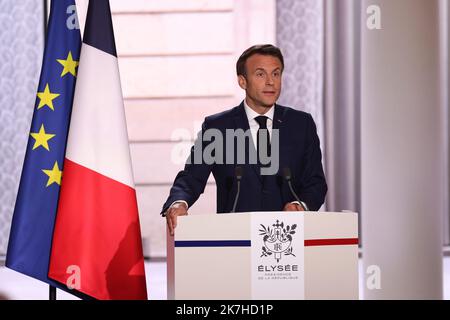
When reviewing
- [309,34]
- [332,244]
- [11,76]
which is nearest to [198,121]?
[309,34]

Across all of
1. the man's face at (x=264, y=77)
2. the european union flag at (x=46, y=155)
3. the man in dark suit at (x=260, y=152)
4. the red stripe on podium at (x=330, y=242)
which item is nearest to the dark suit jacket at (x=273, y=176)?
the man in dark suit at (x=260, y=152)

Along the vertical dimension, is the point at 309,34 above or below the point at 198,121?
above

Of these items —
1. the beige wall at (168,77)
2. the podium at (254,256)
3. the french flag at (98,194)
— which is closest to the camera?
the podium at (254,256)

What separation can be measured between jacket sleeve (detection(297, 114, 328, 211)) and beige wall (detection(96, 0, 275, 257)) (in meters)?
3.48

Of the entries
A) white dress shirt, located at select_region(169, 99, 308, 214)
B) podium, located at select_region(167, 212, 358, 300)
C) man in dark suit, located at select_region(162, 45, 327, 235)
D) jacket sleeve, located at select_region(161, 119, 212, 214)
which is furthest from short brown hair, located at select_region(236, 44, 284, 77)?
podium, located at select_region(167, 212, 358, 300)

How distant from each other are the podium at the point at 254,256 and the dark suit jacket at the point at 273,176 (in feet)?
1.31

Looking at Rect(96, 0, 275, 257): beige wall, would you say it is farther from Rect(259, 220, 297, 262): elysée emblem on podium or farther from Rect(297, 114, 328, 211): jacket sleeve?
Rect(259, 220, 297, 262): elysée emblem on podium

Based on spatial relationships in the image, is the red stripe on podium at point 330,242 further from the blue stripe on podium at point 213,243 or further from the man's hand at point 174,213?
the man's hand at point 174,213

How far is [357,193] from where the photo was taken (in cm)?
703

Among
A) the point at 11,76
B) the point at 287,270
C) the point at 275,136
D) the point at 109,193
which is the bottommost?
the point at 287,270

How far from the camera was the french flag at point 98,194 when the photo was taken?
321cm

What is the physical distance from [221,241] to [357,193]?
4.68m

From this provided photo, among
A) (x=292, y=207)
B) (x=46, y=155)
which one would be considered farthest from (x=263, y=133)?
(x=46, y=155)
